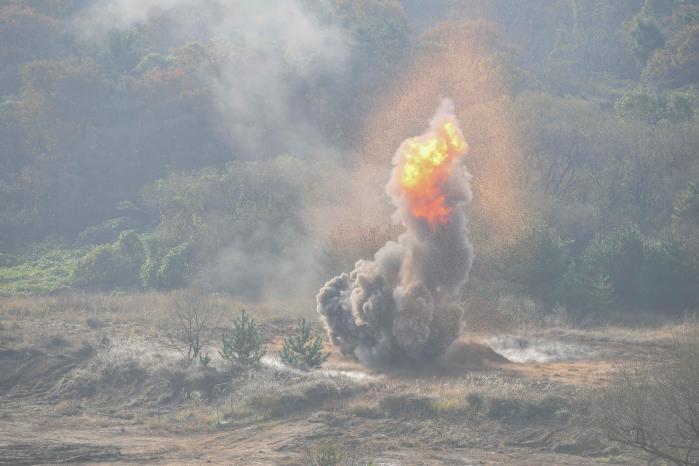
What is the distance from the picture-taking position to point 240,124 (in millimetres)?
96000

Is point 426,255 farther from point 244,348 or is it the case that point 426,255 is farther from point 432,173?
point 244,348

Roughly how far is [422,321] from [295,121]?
62.9 metres

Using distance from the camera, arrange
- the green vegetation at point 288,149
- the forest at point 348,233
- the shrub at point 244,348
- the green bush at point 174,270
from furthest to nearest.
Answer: the green bush at point 174,270 < the green vegetation at point 288,149 < the shrub at point 244,348 < the forest at point 348,233

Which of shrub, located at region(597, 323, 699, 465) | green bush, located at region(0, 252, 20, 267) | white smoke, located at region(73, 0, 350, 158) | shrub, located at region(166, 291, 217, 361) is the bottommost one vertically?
shrub, located at region(597, 323, 699, 465)

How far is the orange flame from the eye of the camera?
127 feet

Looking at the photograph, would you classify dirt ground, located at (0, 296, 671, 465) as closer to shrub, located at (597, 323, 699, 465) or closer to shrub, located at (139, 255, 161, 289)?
shrub, located at (597, 323, 699, 465)

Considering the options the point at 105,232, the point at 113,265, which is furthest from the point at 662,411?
the point at 105,232

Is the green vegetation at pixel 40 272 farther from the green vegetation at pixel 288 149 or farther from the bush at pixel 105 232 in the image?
the bush at pixel 105 232

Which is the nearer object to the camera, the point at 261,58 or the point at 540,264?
the point at 540,264

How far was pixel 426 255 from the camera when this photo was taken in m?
39.0

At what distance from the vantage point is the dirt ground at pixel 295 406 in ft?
97.3

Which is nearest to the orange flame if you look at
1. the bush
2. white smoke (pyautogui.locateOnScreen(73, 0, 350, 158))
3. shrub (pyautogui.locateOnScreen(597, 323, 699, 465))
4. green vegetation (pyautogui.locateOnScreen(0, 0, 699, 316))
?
shrub (pyautogui.locateOnScreen(597, 323, 699, 465))

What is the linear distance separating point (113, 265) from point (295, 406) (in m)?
41.9

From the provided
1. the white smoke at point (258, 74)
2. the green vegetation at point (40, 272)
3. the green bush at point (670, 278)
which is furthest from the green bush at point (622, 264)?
the green vegetation at point (40, 272)
